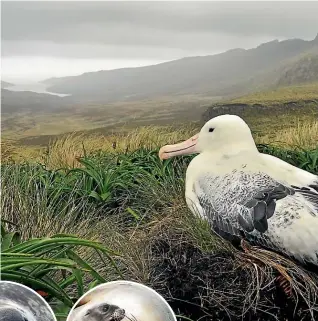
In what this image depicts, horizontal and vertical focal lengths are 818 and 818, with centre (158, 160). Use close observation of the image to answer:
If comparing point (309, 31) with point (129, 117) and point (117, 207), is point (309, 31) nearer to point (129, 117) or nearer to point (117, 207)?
point (129, 117)

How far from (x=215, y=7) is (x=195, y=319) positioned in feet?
Answer: 3.15

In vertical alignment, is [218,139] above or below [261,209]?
above

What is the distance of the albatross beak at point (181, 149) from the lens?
2.56 m

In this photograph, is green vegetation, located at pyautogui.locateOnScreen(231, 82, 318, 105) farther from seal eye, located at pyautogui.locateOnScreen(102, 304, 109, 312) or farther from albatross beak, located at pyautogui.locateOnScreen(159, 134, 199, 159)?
seal eye, located at pyautogui.locateOnScreen(102, 304, 109, 312)

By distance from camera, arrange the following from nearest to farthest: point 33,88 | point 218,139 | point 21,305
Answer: point 21,305, point 218,139, point 33,88

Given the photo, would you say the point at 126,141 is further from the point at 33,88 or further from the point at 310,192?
the point at 310,192

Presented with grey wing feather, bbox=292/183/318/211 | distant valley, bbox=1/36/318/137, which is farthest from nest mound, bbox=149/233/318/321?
distant valley, bbox=1/36/318/137

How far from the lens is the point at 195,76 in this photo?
103 inches

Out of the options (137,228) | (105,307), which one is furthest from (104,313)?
(137,228)

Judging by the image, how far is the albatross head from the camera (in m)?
2.51

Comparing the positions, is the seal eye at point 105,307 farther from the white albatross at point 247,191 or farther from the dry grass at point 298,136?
the dry grass at point 298,136

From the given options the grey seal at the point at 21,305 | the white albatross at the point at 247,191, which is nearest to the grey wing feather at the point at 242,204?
the white albatross at the point at 247,191

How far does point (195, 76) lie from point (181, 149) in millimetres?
246

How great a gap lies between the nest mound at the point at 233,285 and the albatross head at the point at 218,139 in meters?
0.31
